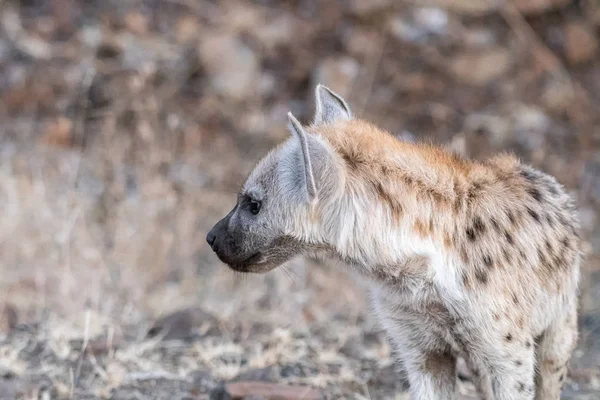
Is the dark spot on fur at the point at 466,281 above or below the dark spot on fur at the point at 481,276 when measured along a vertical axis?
below

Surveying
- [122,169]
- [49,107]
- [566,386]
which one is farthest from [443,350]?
[49,107]

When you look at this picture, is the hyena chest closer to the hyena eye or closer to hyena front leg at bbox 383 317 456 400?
hyena front leg at bbox 383 317 456 400

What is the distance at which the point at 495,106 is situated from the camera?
7230 mm

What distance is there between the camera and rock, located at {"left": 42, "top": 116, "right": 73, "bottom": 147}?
6.43 metres

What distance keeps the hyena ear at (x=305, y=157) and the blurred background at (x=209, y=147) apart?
894mm

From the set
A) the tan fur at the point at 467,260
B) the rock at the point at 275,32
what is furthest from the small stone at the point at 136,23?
the tan fur at the point at 467,260

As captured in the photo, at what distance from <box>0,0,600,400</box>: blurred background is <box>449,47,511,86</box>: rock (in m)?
0.01

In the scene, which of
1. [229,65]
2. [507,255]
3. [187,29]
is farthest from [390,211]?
[187,29]

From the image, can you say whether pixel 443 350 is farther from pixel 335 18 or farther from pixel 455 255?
pixel 335 18

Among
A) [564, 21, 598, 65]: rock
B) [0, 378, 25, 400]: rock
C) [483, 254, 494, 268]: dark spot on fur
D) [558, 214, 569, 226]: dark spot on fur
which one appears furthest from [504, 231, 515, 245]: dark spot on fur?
[564, 21, 598, 65]: rock

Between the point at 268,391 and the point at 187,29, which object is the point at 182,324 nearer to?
the point at 268,391

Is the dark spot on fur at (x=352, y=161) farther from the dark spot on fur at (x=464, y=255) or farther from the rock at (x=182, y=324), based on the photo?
the rock at (x=182, y=324)

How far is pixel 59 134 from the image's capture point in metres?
6.46

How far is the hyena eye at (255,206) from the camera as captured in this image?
2.94 metres
